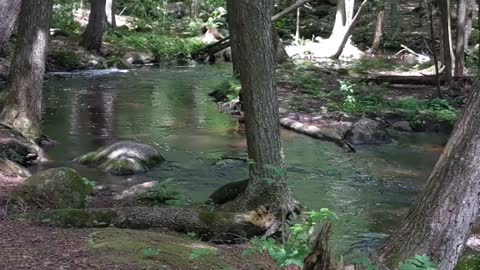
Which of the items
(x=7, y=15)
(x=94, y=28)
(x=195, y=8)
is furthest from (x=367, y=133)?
(x=195, y=8)

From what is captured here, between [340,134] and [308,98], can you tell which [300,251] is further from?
→ [308,98]

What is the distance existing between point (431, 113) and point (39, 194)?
34.7 feet

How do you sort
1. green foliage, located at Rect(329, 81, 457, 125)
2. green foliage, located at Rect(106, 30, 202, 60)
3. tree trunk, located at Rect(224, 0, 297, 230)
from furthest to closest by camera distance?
green foliage, located at Rect(106, 30, 202, 60), green foliage, located at Rect(329, 81, 457, 125), tree trunk, located at Rect(224, 0, 297, 230)

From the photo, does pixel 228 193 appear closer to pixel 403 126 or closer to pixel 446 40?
pixel 403 126

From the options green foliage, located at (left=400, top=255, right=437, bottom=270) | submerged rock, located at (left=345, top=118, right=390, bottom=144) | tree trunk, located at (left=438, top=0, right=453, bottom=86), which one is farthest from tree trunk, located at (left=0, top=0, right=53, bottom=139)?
tree trunk, located at (left=438, top=0, right=453, bottom=86)

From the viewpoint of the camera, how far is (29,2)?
10.6 meters

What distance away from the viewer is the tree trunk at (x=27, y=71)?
1076 centimetres

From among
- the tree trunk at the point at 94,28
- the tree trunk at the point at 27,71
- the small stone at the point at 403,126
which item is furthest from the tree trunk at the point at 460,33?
the tree trunk at the point at 94,28

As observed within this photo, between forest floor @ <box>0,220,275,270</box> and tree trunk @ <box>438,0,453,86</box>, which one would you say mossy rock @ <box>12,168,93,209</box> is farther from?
tree trunk @ <box>438,0,453,86</box>

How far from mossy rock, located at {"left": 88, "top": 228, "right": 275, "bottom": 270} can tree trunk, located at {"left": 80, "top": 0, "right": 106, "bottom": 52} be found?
722 inches

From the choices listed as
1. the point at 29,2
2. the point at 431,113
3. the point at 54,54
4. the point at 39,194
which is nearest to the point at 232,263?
the point at 39,194

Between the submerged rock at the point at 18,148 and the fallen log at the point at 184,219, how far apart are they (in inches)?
147

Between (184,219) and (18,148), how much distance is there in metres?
4.51

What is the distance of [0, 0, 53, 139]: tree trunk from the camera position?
10758 mm
